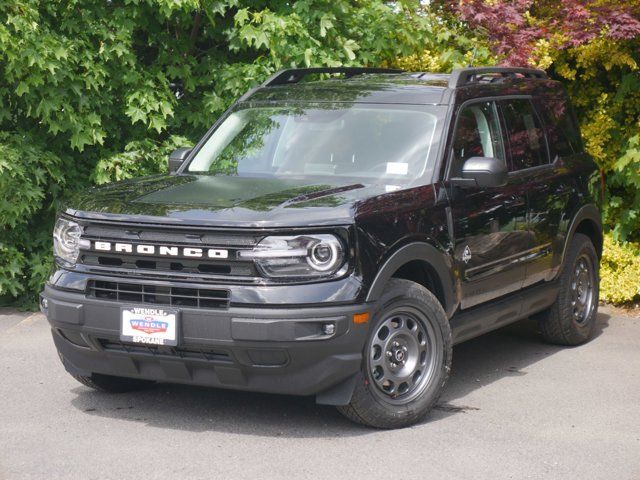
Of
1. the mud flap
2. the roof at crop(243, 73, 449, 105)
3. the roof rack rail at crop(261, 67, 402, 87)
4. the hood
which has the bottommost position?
the mud flap

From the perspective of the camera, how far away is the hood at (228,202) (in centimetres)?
611

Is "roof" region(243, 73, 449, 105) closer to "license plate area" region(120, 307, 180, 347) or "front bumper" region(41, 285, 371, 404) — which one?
"front bumper" region(41, 285, 371, 404)

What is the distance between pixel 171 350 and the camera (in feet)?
20.5

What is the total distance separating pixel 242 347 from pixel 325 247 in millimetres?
658

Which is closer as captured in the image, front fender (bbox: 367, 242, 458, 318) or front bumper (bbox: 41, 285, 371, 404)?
front bumper (bbox: 41, 285, 371, 404)

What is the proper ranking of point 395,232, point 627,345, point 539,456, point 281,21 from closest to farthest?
1. point 539,456
2. point 395,232
3. point 627,345
4. point 281,21

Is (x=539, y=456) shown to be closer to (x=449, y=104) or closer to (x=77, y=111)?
(x=449, y=104)

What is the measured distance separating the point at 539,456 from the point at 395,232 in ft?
4.56

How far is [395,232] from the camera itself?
6.44 meters

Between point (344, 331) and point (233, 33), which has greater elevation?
point (233, 33)

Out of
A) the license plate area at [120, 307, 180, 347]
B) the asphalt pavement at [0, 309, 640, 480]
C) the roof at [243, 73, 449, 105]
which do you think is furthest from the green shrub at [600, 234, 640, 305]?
the license plate area at [120, 307, 180, 347]

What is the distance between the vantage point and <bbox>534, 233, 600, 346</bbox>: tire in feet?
28.4

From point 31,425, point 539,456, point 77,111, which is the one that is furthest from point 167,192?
point 77,111

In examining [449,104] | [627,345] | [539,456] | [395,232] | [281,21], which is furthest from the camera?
[281,21]
